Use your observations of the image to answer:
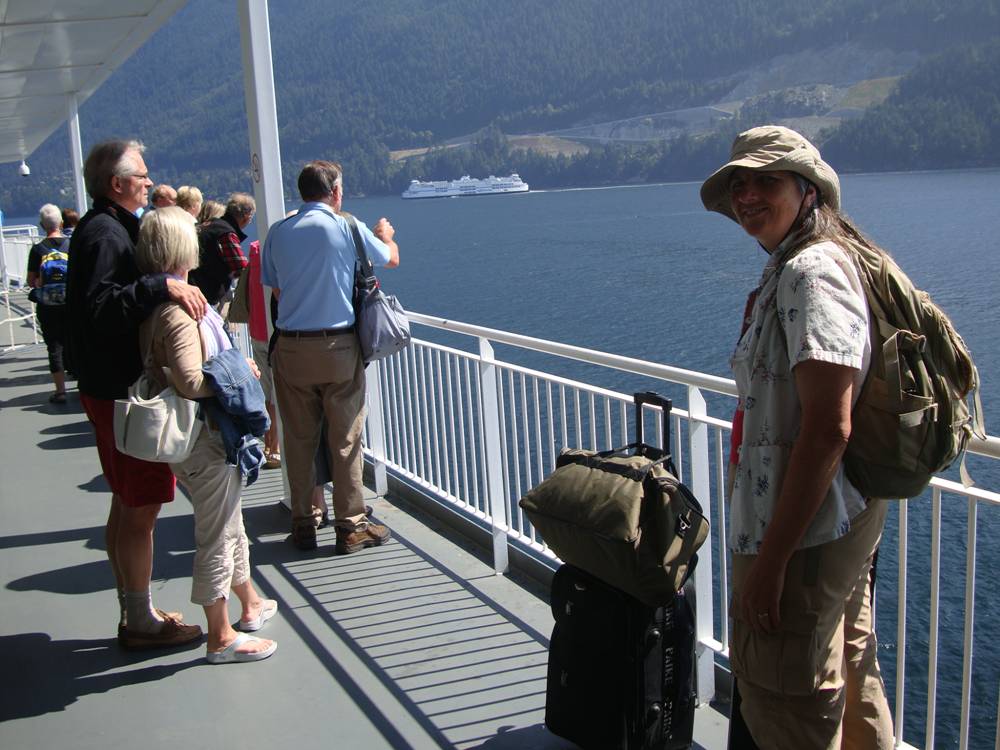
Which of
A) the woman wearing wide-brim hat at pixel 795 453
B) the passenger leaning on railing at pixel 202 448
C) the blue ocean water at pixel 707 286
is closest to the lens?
the woman wearing wide-brim hat at pixel 795 453

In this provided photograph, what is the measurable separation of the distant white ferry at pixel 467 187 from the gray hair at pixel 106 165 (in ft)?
329

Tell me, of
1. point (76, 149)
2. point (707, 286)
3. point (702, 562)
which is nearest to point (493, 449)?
point (702, 562)

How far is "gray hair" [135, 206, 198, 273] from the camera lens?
2.71 meters

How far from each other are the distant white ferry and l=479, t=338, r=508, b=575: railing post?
9939cm

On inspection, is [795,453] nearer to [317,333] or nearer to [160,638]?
[160,638]

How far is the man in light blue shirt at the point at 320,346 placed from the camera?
366 centimetres

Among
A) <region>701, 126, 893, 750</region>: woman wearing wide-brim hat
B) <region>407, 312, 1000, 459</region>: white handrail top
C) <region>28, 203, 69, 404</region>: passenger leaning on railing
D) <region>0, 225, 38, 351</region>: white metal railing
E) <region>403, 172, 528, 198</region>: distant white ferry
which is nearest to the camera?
<region>701, 126, 893, 750</region>: woman wearing wide-brim hat

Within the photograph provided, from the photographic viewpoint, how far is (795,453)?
159cm

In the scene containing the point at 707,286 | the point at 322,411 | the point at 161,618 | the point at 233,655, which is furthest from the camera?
the point at 707,286

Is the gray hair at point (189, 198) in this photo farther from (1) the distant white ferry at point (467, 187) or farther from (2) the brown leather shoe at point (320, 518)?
(1) the distant white ferry at point (467, 187)

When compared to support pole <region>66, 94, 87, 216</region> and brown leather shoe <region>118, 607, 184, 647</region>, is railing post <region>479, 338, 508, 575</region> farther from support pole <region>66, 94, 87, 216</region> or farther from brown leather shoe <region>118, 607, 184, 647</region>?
support pole <region>66, 94, 87, 216</region>

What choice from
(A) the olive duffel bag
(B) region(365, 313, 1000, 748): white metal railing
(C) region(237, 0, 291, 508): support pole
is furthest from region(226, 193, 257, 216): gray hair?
(A) the olive duffel bag

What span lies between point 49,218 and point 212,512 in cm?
530

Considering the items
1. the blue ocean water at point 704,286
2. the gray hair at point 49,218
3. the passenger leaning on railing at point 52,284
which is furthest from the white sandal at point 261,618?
the gray hair at point 49,218
